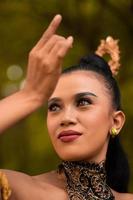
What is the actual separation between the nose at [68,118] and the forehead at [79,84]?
0.08 metres

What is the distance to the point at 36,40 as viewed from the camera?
184 inches

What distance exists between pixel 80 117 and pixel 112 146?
37 cm

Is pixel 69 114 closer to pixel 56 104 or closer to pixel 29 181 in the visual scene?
pixel 56 104

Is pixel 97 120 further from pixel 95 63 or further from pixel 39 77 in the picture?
pixel 39 77

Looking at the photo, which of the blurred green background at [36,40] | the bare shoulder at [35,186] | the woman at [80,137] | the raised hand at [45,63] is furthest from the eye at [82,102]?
the blurred green background at [36,40]

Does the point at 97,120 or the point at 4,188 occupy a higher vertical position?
the point at 97,120

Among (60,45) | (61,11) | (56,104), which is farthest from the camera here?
(61,11)

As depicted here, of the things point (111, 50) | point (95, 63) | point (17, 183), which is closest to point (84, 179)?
point (17, 183)

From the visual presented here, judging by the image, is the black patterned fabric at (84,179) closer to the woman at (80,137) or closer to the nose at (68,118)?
the woman at (80,137)

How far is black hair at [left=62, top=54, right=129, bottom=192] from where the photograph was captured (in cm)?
255

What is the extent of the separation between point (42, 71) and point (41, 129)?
9.63ft

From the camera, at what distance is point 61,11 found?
4867 millimetres

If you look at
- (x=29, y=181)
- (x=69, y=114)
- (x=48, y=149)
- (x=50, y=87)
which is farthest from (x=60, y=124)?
(x=48, y=149)

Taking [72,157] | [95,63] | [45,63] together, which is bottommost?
[72,157]
